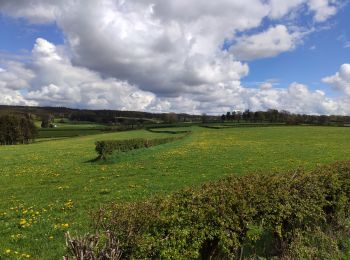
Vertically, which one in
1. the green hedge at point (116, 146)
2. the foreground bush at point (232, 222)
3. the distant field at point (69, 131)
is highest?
the foreground bush at point (232, 222)

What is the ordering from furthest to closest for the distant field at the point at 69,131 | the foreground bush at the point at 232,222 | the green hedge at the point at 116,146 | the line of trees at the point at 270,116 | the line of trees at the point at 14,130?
the line of trees at the point at 270,116, the distant field at the point at 69,131, the line of trees at the point at 14,130, the green hedge at the point at 116,146, the foreground bush at the point at 232,222

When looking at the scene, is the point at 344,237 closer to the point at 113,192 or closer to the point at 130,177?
the point at 113,192

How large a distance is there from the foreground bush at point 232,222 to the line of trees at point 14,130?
325 feet

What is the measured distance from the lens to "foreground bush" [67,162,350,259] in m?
4.53

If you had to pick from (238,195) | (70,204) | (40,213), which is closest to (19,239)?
(40,213)

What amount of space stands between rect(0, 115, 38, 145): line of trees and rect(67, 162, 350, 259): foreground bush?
325 ft

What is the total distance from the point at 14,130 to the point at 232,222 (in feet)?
331

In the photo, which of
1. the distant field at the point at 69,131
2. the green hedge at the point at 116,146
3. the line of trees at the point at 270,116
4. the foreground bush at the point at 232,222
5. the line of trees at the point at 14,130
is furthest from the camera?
the line of trees at the point at 270,116

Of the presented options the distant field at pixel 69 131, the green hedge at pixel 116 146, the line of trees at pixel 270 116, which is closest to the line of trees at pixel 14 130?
the distant field at pixel 69 131

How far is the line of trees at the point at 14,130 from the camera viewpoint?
9444 centimetres

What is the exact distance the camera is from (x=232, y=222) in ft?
17.2

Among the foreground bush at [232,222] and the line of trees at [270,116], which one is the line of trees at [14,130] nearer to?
the line of trees at [270,116]

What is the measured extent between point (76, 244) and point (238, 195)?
2669 millimetres

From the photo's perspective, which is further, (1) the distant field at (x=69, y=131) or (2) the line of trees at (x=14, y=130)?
(1) the distant field at (x=69, y=131)
